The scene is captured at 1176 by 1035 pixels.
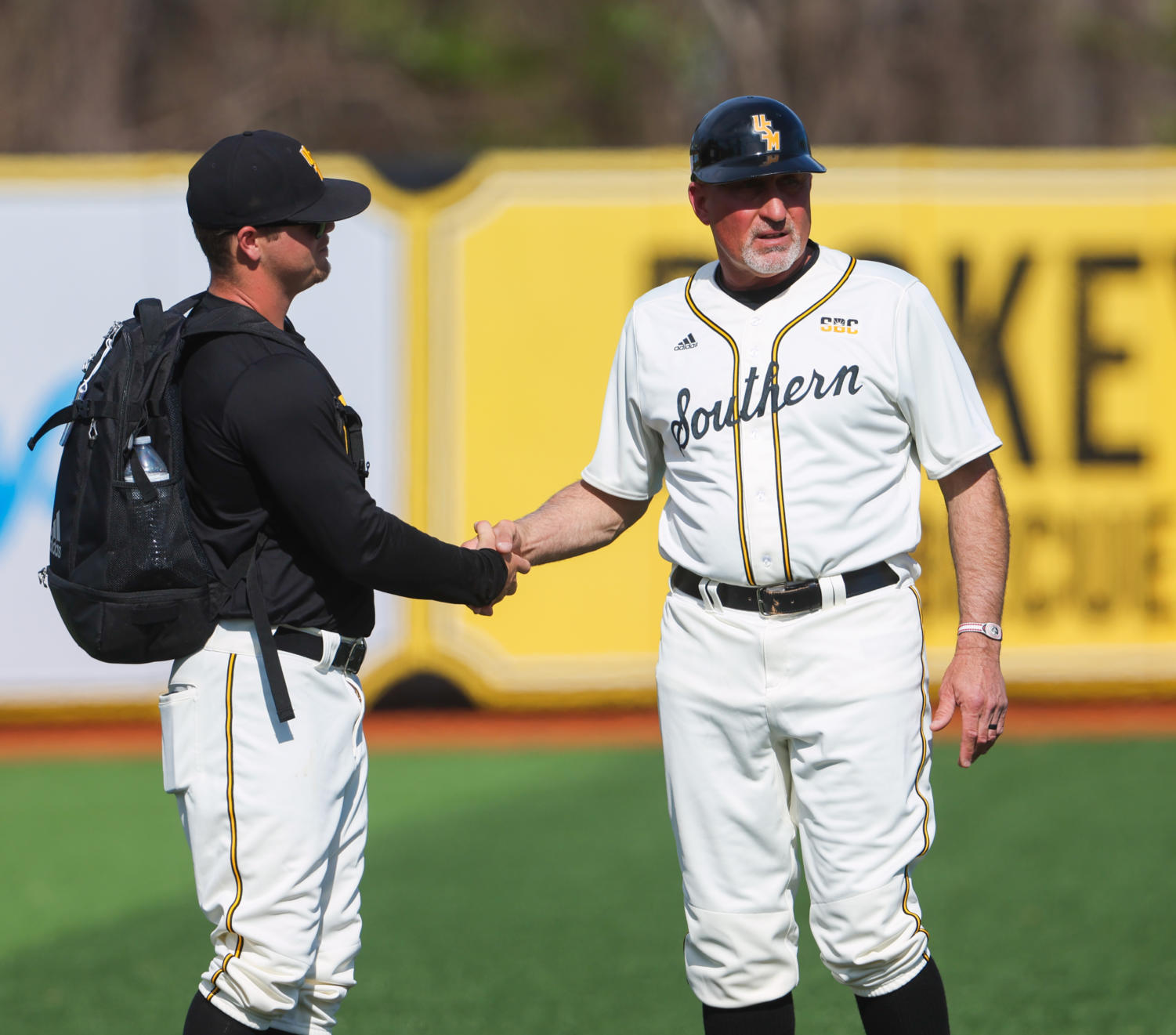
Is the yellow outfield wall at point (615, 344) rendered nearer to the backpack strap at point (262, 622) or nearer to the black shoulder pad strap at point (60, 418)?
the black shoulder pad strap at point (60, 418)

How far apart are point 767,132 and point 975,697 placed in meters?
1.28

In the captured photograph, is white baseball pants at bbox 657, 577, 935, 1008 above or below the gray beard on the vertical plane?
below

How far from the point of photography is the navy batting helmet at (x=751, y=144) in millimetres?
3270

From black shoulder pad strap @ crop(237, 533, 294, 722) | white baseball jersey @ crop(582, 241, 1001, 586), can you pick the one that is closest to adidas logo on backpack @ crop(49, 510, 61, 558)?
black shoulder pad strap @ crop(237, 533, 294, 722)

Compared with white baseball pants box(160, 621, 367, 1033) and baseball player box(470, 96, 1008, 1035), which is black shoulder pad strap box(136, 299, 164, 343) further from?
baseball player box(470, 96, 1008, 1035)

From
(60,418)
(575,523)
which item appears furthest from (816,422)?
(60,418)

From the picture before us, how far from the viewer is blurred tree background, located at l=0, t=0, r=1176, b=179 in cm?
1560

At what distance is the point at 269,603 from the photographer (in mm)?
3145

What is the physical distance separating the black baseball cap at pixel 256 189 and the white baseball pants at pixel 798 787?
1.19 meters

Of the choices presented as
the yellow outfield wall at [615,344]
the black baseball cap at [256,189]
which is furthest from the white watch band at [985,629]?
the yellow outfield wall at [615,344]

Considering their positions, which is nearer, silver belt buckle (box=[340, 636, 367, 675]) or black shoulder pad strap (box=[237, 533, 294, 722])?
black shoulder pad strap (box=[237, 533, 294, 722])

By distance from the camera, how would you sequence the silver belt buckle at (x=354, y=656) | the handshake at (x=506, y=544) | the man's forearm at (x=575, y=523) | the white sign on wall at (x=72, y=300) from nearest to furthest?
the silver belt buckle at (x=354, y=656)
the handshake at (x=506, y=544)
the man's forearm at (x=575, y=523)
the white sign on wall at (x=72, y=300)

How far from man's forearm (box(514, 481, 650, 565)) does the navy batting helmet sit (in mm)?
868

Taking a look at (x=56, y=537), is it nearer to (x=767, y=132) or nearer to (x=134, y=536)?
Result: (x=134, y=536)
